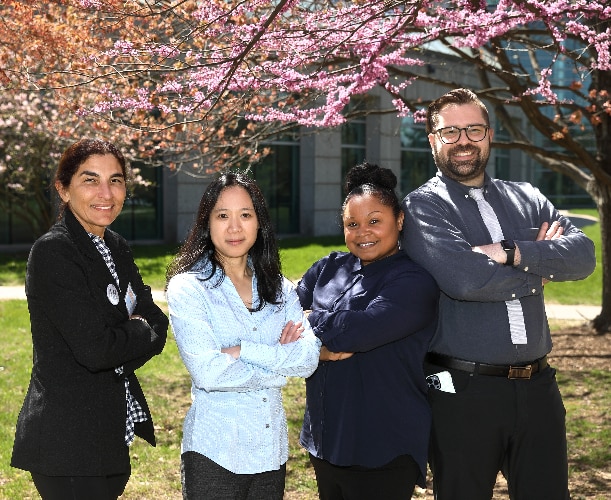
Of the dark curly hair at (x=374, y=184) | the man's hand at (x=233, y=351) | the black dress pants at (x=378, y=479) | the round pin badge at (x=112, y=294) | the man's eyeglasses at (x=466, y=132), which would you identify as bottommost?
the black dress pants at (x=378, y=479)

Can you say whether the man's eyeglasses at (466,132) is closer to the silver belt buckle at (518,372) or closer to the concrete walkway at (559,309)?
the silver belt buckle at (518,372)

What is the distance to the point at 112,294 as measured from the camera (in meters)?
3.00

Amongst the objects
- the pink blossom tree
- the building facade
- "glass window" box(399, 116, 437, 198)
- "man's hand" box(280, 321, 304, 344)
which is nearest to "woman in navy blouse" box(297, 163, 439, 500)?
"man's hand" box(280, 321, 304, 344)

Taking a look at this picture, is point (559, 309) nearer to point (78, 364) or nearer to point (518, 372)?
point (518, 372)

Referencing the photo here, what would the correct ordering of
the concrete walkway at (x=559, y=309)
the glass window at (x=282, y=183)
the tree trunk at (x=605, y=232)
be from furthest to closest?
1. the glass window at (x=282, y=183)
2. the concrete walkway at (x=559, y=309)
3. the tree trunk at (x=605, y=232)

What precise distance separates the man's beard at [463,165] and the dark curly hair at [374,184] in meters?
0.29

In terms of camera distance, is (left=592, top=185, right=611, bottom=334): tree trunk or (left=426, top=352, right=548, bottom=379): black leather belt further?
(left=592, top=185, right=611, bottom=334): tree trunk

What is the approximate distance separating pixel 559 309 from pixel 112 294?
35.1ft

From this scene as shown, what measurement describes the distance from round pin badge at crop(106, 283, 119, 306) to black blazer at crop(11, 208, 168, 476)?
0.12 ft

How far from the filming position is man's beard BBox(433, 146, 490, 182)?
3434 mm

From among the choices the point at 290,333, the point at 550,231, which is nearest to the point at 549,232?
the point at 550,231

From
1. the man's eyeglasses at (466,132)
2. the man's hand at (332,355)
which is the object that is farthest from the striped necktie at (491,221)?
the man's hand at (332,355)

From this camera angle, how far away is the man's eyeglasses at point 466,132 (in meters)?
3.39

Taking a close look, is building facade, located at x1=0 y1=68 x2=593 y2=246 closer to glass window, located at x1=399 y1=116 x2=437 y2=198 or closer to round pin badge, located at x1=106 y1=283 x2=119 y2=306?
glass window, located at x1=399 y1=116 x2=437 y2=198
